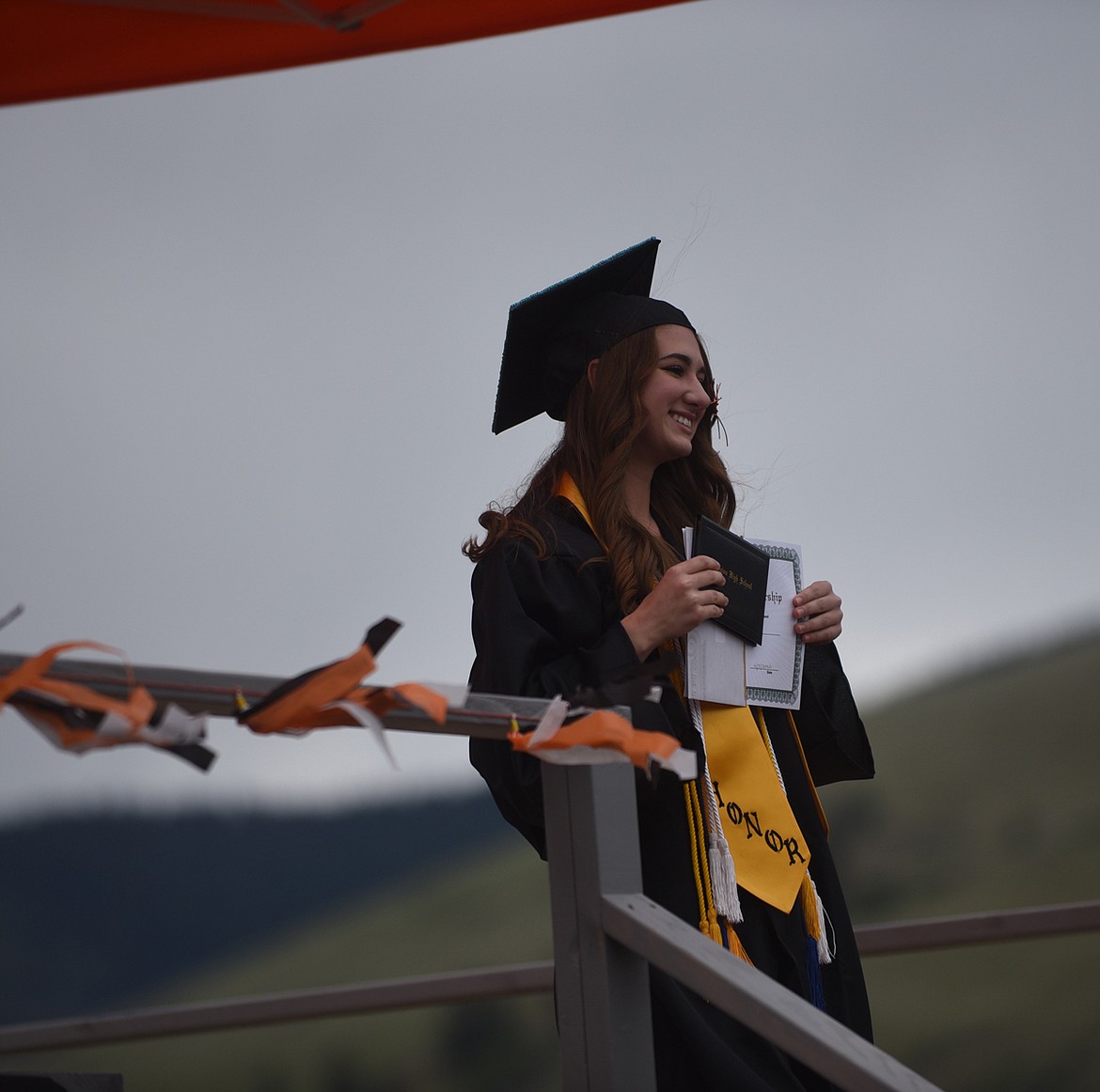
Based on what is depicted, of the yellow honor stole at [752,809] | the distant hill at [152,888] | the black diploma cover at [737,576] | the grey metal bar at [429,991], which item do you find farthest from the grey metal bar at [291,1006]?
the distant hill at [152,888]

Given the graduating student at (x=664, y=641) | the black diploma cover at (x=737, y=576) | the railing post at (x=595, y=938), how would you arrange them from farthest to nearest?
the black diploma cover at (x=737, y=576), the graduating student at (x=664, y=641), the railing post at (x=595, y=938)

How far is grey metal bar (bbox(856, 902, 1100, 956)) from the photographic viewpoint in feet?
7.83

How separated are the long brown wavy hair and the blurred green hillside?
18.1ft

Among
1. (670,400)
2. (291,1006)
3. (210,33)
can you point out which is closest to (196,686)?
(670,400)

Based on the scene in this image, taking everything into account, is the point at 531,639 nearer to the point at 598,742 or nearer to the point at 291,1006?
the point at 598,742

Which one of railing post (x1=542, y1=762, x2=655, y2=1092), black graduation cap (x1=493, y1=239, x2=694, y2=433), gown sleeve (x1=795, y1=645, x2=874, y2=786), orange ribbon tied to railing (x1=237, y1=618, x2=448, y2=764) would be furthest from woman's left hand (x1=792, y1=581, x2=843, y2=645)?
orange ribbon tied to railing (x1=237, y1=618, x2=448, y2=764)

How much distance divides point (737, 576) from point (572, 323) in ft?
1.89

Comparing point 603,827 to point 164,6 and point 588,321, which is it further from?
point 164,6

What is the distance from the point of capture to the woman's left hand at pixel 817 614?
1887mm

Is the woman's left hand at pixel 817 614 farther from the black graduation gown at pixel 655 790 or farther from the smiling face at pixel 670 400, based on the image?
the smiling face at pixel 670 400

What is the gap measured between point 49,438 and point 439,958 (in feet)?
20.0

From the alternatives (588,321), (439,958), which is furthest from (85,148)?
(439,958)

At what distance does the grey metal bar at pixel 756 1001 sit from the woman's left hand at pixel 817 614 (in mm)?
691

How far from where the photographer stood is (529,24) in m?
2.54
